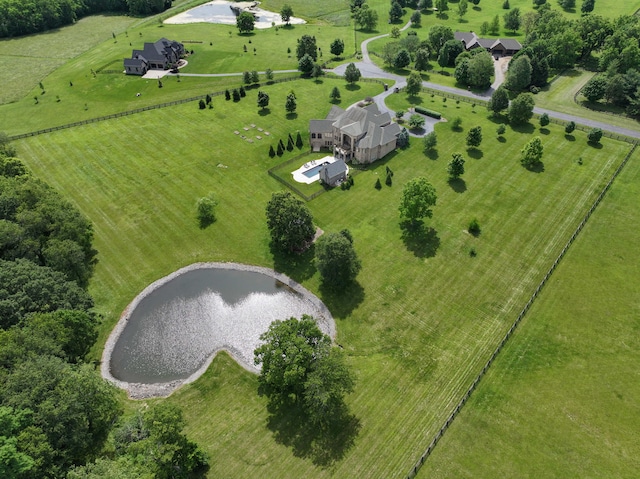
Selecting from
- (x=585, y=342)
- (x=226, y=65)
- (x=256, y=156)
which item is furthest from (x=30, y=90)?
(x=585, y=342)

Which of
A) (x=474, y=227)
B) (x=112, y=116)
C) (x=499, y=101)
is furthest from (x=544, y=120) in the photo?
(x=112, y=116)

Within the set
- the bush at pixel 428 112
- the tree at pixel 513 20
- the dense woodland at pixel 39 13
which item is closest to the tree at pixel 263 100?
the bush at pixel 428 112

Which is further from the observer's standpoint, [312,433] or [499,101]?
[499,101]

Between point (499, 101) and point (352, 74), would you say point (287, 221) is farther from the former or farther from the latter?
point (352, 74)

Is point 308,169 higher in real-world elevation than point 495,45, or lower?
lower

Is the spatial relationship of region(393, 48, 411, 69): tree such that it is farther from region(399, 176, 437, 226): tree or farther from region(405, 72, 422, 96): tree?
region(399, 176, 437, 226): tree

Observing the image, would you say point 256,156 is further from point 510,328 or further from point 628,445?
point 628,445

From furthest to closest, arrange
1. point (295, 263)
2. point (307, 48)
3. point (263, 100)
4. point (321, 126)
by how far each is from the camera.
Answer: point (307, 48), point (263, 100), point (321, 126), point (295, 263)

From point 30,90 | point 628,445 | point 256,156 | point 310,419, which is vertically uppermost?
point 30,90
